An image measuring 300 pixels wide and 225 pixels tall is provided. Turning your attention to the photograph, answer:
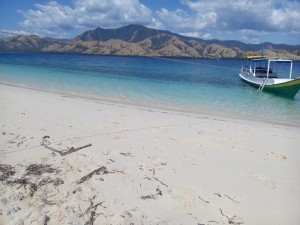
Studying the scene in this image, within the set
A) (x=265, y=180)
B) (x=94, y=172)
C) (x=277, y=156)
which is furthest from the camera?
(x=277, y=156)

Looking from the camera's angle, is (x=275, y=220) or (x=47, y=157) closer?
(x=275, y=220)

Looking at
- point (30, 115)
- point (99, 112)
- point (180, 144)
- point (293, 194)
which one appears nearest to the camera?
point (293, 194)

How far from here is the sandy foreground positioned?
478 cm

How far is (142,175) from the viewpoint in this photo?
6.07 metres

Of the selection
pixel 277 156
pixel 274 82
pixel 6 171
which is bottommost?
pixel 274 82

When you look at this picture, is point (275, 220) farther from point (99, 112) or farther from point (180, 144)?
point (99, 112)

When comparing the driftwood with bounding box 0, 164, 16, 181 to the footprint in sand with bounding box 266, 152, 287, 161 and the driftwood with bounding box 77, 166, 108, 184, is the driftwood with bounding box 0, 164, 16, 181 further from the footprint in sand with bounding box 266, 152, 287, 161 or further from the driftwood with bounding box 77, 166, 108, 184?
the footprint in sand with bounding box 266, 152, 287, 161

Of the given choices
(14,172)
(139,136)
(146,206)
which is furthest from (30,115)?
(146,206)

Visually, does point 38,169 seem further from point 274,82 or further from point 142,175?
point 274,82

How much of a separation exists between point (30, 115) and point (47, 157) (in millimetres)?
4535

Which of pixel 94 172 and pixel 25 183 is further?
pixel 94 172

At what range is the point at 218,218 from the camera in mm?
4746

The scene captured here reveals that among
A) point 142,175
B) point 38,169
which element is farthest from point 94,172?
point 38,169

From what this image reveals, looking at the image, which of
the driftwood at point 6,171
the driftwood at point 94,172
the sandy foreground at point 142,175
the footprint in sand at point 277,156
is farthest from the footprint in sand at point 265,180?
the driftwood at point 6,171
